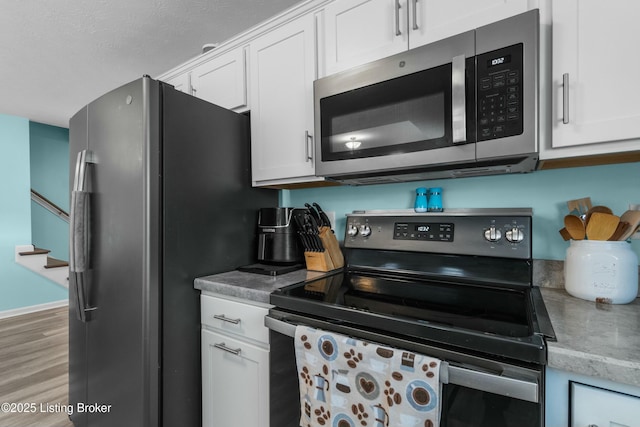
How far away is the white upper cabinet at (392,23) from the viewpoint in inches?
39.9

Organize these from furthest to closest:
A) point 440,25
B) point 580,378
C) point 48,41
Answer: point 48,41, point 440,25, point 580,378

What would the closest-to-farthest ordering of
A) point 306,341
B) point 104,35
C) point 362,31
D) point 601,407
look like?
point 601,407 < point 306,341 < point 362,31 < point 104,35

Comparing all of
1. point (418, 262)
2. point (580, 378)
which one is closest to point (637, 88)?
point (580, 378)

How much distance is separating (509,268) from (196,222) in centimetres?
132

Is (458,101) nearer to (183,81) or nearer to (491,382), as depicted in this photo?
(491,382)

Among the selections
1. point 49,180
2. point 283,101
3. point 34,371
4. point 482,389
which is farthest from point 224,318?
point 49,180

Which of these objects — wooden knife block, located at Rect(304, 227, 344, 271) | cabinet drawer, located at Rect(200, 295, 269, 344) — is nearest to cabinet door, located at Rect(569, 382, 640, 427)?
cabinet drawer, located at Rect(200, 295, 269, 344)

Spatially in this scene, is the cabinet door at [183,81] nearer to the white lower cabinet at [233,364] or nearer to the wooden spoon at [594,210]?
the white lower cabinet at [233,364]

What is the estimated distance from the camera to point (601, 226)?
96 cm

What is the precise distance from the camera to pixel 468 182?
4.45 ft

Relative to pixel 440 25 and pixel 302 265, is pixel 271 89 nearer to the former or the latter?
pixel 440 25

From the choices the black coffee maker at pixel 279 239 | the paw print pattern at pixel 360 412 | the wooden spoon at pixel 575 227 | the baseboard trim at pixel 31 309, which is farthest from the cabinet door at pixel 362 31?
the baseboard trim at pixel 31 309

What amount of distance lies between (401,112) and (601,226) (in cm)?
76

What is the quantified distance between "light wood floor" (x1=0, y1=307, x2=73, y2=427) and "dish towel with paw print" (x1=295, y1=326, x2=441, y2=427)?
1789 millimetres
